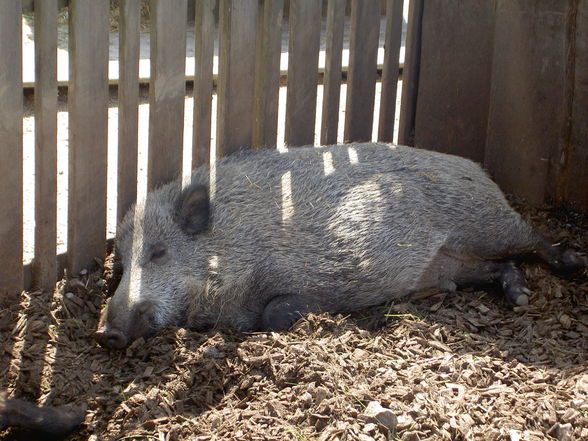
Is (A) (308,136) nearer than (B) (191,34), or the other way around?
(A) (308,136)

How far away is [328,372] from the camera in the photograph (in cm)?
404

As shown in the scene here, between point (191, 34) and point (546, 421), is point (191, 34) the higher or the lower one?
the higher one

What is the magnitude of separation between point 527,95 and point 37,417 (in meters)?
4.24

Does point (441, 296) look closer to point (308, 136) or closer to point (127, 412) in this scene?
point (308, 136)

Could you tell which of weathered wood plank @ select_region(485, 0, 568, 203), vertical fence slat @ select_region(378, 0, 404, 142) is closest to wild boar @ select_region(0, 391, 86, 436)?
vertical fence slat @ select_region(378, 0, 404, 142)

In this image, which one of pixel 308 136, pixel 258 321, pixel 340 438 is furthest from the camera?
pixel 308 136

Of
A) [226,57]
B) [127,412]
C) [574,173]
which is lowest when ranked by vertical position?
[127,412]

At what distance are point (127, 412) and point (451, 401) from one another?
4.93 feet

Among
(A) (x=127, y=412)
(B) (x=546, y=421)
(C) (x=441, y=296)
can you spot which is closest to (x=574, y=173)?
(C) (x=441, y=296)

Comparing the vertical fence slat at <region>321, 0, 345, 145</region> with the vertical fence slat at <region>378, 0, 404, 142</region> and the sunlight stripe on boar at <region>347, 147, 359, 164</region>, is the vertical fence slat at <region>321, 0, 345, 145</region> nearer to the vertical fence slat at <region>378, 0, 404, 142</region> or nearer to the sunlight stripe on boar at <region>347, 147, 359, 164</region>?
the vertical fence slat at <region>378, 0, 404, 142</region>

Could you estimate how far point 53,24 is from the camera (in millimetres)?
4668

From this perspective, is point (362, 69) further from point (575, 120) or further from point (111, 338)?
point (111, 338)

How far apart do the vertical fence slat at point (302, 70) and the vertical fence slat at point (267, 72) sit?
0.15 metres

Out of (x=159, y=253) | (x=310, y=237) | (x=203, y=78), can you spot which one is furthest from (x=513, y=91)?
(x=159, y=253)
